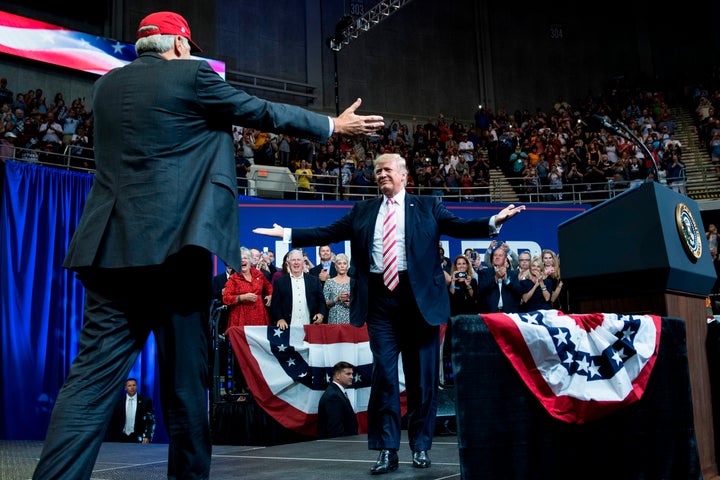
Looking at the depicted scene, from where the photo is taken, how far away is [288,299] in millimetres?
7242

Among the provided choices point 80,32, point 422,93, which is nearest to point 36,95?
point 80,32

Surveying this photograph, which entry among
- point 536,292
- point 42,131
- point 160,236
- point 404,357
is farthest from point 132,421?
point 160,236

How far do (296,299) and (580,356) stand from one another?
5038 mm

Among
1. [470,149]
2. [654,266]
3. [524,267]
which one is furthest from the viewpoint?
[470,149]

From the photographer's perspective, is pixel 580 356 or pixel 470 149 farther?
pixel 470 149

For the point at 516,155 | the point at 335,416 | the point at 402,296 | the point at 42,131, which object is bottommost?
the point at 335,416

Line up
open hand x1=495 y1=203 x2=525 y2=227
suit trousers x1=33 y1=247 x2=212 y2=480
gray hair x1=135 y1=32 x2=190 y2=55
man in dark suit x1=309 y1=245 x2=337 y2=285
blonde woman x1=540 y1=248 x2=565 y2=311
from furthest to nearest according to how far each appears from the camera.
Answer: man in dark suit x1=309 y1=245 x2=337 y2=285, blonde woman x1=540 y1=248 x2=565 y2=311, open hand x1=495 y1=203 x2=525 y2=227, gray hair x1=135 y1=32 x2=190 y2=55, suit trousers x1=33 y1=247 x2=212 y2=480

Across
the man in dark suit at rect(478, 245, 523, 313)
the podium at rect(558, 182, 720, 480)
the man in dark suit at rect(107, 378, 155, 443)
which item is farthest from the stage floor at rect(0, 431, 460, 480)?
the man in dark suit at rect(107, 378, 155, 443)

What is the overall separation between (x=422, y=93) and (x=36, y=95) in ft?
35.0

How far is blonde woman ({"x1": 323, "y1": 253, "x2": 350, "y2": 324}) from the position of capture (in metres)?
7.46

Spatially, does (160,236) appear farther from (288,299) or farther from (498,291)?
(498,291)

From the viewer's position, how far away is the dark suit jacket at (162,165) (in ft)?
6.86

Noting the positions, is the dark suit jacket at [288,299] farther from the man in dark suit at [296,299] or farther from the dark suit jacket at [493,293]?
the dark suit jacket at [493,293]

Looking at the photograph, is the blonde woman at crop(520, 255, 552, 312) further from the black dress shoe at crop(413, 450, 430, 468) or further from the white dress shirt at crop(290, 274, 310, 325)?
the black dress shoe at crop(413, 450, 430, 468)
